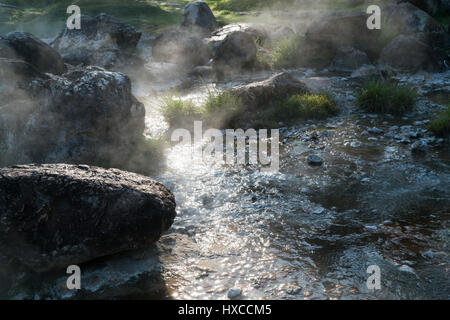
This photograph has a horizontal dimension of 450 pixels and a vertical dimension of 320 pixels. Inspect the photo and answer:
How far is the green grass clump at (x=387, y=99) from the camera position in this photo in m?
10.1

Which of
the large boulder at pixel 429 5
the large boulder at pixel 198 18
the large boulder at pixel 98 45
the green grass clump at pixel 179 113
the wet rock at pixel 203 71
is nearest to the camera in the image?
the green grass clump at pixel 179 113

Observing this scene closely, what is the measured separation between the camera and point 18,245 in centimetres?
457

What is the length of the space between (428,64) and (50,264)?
13422 millimetres

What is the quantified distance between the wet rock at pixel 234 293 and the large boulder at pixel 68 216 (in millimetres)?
1301

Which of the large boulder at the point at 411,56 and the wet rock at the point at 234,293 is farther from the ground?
the large boulder at the point at 411,56

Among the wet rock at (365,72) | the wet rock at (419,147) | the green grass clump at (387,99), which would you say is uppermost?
the wet rock at (365,72)

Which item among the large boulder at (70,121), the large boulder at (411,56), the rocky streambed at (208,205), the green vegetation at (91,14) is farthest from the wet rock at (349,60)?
the green vegetation at (91,14)

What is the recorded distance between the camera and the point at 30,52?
12016mm

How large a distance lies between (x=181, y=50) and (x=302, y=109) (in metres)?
8.66

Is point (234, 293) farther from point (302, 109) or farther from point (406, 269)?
point (302, 109)

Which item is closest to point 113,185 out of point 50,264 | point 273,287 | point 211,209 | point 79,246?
point 79,246

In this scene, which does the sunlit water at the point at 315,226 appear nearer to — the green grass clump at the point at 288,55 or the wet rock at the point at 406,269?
the wet rock at the point at 406,269

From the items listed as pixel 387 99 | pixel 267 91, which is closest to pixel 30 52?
pixel 267 91

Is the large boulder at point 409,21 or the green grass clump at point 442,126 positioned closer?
the green grass clump at point 442,126
